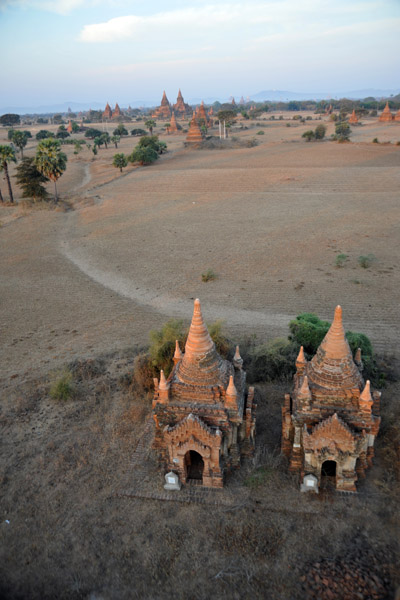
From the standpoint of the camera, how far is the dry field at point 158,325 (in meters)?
9.81

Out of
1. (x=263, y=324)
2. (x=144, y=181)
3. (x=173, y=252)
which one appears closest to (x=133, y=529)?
(x=263, y=324)

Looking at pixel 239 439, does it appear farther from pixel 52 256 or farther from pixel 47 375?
pixel 52 256

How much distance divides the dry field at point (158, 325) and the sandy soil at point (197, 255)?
6.2 inches

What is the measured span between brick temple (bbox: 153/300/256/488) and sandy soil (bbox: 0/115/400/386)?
8.04 meters

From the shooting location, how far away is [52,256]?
32594mm

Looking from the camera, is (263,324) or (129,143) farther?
(129,143)

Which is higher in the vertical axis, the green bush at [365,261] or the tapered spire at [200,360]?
the tapered spire at [200,360]

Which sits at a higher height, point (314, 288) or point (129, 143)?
point (129, 143)

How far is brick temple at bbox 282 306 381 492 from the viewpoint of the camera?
10.8m

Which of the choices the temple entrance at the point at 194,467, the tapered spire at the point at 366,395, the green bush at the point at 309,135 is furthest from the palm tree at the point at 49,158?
the green bush at the point at 309,135

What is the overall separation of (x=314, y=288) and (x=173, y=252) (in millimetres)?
12154

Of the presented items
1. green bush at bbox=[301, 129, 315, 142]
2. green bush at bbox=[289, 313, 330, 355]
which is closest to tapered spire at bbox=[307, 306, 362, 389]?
green bush at bbox=[289, 313, 330, 355]

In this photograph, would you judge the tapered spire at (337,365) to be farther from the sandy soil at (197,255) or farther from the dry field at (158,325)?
the sandy soil at (197,255)

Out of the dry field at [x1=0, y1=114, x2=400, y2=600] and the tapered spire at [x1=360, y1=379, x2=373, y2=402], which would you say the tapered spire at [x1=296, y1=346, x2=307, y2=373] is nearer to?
the tapered spire at [x1=360, y1=379, x2=373, y2=402]
